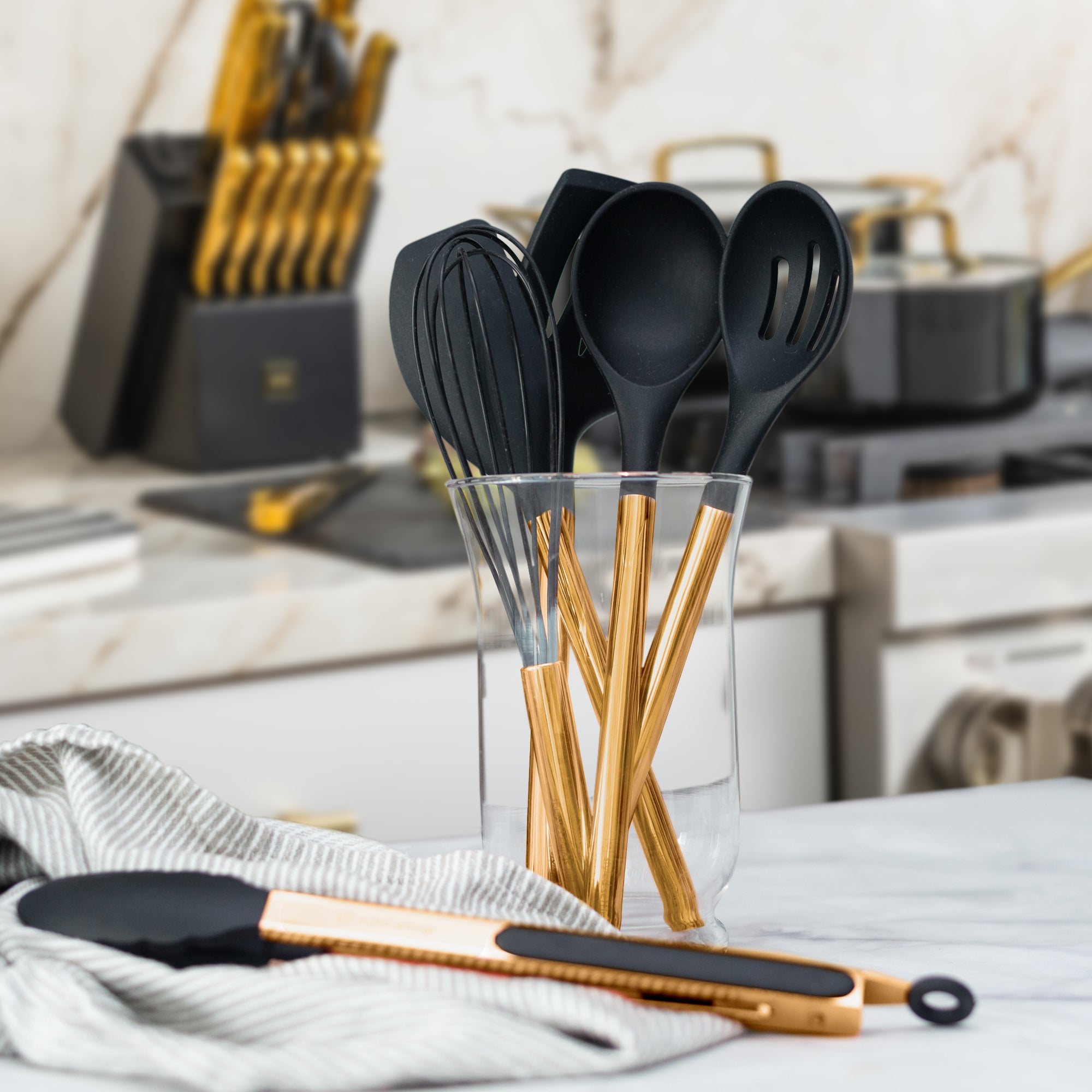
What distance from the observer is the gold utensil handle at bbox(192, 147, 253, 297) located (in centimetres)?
126

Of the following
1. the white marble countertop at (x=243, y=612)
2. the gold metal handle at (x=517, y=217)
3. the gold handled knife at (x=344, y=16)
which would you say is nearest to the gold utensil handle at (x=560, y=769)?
the white marble countertop at (x=243, y=612)

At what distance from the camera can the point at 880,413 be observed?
1261 millimetres

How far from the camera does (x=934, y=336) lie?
4.02 feet

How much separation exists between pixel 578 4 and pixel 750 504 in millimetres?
708

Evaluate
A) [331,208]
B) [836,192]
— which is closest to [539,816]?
[331,208]

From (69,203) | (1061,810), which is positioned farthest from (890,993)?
(69,203)

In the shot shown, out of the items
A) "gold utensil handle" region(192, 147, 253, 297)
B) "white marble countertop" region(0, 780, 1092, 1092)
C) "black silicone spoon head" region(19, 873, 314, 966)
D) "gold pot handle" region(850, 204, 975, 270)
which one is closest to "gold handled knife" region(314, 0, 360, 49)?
"gold utensil handle" region(192, 147, 253, 297)

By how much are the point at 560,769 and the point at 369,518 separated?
77 cm

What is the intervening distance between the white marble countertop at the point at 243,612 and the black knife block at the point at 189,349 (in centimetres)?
27

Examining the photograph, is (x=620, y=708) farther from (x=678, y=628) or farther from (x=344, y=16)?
(x=344, y=16)

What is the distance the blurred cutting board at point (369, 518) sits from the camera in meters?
0.99

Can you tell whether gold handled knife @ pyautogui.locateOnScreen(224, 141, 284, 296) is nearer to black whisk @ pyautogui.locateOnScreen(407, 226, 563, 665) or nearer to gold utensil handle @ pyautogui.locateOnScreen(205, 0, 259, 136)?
gold utensil handle @ pyautogui.locateOnScreen(205, 0, 259, 136)

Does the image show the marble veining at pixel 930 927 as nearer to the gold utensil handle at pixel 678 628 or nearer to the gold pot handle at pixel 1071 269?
the gold utensil handle at pixel 678 628

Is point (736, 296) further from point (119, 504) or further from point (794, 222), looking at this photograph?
point (119, 504)
